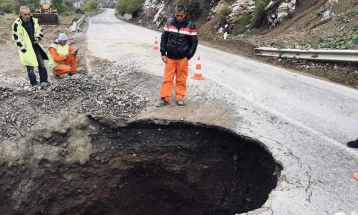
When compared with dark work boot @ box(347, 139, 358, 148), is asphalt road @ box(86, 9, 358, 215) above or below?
below

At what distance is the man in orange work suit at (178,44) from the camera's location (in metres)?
5.34

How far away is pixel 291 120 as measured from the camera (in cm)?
526

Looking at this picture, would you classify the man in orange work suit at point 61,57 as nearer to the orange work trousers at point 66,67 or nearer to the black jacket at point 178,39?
the orange work trousers at point 66,67

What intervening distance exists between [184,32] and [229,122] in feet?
5.82

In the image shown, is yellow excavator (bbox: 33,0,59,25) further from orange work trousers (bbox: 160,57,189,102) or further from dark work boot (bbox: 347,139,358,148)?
dark work boot (bbox: 347,139,358,148)

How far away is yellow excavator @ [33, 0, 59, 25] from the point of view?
23.7 meters

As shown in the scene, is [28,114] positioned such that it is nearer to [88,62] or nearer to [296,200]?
[88,62]

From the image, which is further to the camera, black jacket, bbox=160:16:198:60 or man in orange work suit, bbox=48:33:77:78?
man in orange work suit, bbox=48:33:77:78

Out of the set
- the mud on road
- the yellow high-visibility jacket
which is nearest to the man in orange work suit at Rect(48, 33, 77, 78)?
the yellow high-visibility jacket

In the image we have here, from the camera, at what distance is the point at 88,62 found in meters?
9.70

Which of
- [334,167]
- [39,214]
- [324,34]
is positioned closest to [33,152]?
[39,214]

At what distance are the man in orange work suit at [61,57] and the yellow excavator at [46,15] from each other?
1839 cm

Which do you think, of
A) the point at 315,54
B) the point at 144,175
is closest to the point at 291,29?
the point at 315,54

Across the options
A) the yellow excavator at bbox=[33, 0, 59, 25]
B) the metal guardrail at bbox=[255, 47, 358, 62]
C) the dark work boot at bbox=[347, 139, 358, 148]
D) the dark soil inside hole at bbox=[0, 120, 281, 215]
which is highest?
the metal guardrail at bbox=[255, 47, 358, 62]
